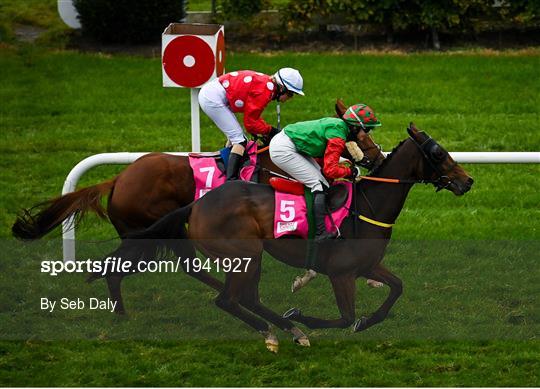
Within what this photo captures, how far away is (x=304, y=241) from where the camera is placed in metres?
7.80

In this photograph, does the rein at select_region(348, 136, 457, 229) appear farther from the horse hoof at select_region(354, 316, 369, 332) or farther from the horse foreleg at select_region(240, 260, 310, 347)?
the horse foreleg at select_region(240, 260, 310, 347)

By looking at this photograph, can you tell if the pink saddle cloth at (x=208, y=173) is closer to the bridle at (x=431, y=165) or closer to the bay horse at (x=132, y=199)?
the bay horse at (x=132, y=199)

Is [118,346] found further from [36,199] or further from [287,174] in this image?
[36,199]

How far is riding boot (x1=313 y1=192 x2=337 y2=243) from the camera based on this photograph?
25.4ft

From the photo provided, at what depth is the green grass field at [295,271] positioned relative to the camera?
7.72 meters

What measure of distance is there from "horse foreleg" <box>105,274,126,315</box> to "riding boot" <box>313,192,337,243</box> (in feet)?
5.23

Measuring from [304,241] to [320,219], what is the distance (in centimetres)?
17

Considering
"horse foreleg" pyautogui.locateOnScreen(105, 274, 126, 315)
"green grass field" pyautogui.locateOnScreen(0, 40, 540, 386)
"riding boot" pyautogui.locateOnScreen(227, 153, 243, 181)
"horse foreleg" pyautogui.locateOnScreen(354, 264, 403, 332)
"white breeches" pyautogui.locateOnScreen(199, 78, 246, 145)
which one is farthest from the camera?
"white breeches" pyautogui.locateOnScreen(199, 78, 246, 145)

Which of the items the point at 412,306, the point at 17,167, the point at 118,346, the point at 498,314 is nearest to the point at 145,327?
the point at 118,346

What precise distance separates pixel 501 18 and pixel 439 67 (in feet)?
4.06

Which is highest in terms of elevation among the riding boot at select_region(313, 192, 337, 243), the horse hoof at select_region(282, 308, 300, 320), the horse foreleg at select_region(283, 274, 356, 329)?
the riding boot at select_region(313, 192, 337, 243)

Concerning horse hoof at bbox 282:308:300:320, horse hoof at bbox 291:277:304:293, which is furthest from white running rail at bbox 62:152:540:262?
horse hoof at bbox 282:308:300:320

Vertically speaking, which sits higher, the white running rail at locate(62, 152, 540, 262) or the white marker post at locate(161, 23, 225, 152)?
the white marker post at locate(161, 23, 225, 152)

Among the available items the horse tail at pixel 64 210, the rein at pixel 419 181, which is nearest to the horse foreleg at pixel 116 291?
the horse tail at pixel 64 210
